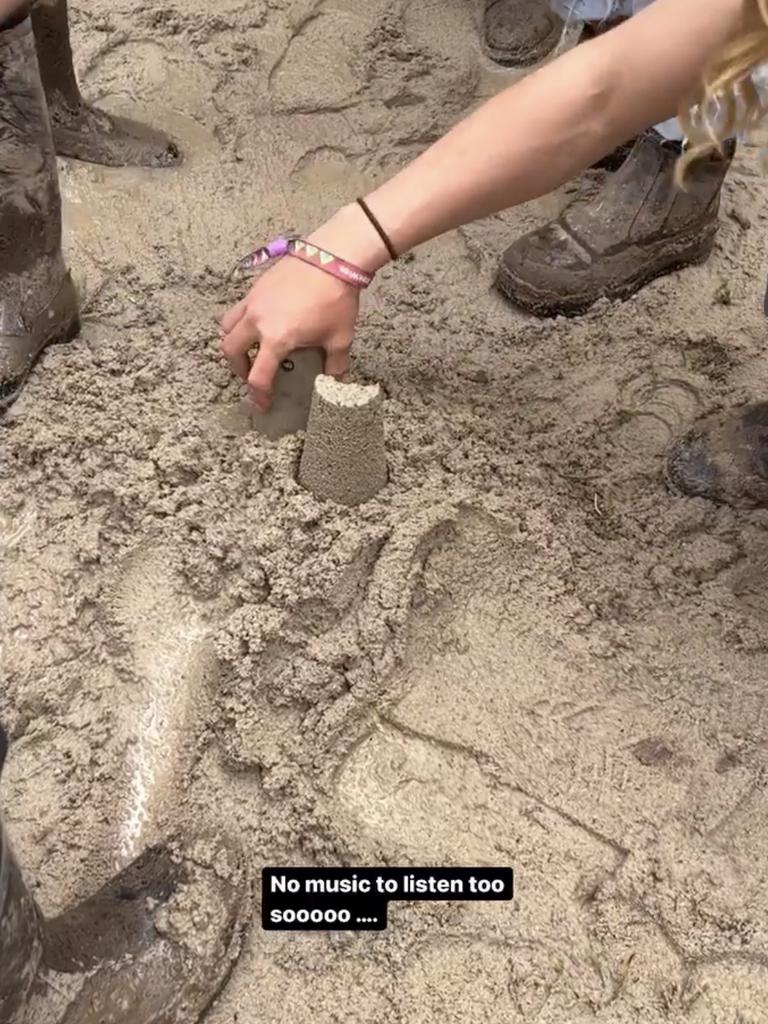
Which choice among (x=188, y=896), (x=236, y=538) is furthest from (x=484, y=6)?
(x=188, y=896)

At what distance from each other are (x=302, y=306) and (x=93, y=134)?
33.8 inches

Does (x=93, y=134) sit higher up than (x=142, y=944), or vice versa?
(x=93, y=134)

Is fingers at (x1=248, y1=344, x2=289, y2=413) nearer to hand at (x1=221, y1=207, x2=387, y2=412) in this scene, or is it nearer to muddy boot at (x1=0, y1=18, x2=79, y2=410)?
hand at (x1=221, y1=207, x2=387, y2=412)

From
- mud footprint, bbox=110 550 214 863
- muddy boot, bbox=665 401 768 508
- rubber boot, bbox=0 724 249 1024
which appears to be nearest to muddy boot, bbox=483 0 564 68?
→ muddy boot, bbox=665 401 768 508

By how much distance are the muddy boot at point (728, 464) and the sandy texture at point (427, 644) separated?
4cm

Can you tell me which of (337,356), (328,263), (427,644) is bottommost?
(427,644)

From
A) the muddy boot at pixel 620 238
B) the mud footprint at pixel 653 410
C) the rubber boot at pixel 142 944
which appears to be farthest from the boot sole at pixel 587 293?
the rubber boot at pixel 142 944

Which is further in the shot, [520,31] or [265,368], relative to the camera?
[520,31]

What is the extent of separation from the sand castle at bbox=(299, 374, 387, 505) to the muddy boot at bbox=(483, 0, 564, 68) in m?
1.09

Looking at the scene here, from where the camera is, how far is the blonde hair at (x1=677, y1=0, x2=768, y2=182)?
889mm

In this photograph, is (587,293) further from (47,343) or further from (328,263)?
(47,343)

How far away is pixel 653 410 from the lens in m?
1.46

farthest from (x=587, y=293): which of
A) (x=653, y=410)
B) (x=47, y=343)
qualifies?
(x=47, y=343)

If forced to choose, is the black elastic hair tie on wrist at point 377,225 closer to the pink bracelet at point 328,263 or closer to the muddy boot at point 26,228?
the pink bracelet at point 328,263
